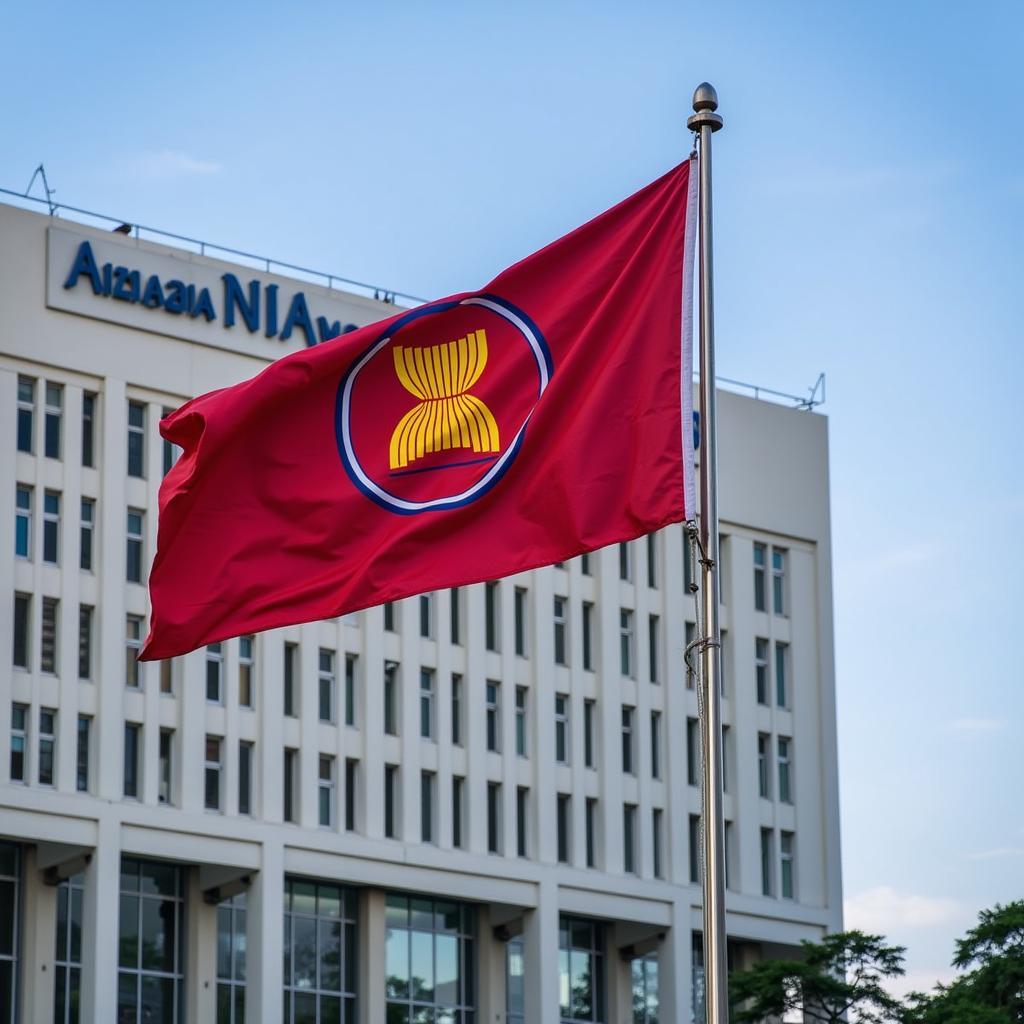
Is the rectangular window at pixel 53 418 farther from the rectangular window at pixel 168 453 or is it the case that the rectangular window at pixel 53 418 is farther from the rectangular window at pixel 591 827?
the rectangular window at pixel 591 827

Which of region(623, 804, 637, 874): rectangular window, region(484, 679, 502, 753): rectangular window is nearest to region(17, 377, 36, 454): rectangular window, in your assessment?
region(484, 679, 502, 753): rectangular window

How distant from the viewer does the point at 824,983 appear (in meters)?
59.2

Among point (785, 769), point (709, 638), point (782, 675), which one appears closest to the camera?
point (709, 638)

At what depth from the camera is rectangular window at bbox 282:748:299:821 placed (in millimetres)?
62594

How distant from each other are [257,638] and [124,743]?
15.6ft

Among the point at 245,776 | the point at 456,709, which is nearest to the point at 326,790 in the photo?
the point at 245,776

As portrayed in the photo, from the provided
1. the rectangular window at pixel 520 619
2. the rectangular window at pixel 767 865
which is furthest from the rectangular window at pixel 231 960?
the rectangular window at pixel 767 865

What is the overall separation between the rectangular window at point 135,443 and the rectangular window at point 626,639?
15235 millimetres

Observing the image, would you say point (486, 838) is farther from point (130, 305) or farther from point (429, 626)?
point (130, 305)

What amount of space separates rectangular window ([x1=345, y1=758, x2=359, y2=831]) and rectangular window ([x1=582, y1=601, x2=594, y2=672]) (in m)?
8.10

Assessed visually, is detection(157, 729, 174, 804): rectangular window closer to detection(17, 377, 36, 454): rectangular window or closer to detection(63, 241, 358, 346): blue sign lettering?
detection(17, 377, 36, 454): rectangular window

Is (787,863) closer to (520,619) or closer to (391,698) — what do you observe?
(520,619)

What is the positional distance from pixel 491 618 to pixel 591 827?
6597 mm

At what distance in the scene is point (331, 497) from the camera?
64.7ft
